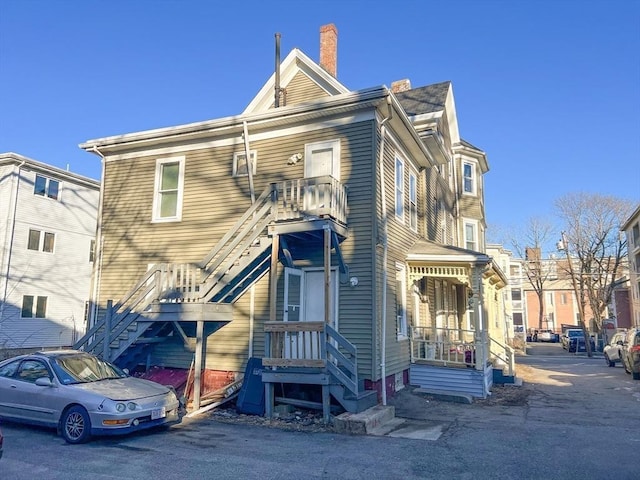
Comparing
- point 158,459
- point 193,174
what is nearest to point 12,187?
point 193,174

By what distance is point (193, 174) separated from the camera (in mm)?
13539

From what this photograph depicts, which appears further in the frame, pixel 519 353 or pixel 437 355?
pixel 519 353

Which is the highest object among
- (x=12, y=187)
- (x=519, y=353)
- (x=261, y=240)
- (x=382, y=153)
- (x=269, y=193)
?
(x=12, y=187)

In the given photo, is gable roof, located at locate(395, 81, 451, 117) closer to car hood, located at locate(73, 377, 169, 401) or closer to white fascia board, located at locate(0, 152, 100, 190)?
car hood, located at locate(73, 377, 169, 401)

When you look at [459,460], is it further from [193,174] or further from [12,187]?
[12,187]

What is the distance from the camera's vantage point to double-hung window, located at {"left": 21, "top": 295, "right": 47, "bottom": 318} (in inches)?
960

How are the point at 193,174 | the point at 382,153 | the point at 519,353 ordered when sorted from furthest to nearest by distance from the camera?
the point at 519,353, the point at 193,174, the point at 382,153

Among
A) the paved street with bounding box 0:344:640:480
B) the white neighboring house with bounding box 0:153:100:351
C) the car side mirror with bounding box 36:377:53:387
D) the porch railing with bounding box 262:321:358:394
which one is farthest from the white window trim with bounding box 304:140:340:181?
the white neighboring house with bounding box 0:153:100:351

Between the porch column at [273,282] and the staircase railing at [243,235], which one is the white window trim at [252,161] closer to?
the staircase railing at [243,235]

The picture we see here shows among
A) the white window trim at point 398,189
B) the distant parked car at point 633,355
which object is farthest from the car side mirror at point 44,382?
the distant parked car at point 633,355

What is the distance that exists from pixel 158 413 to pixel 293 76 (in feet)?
36.3

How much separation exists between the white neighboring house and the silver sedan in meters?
16.2

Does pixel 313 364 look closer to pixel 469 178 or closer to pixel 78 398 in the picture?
pixel 78 398

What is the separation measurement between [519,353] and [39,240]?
2990 centimetres
